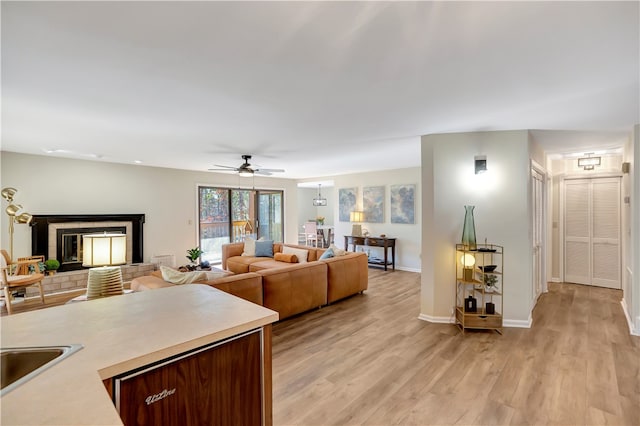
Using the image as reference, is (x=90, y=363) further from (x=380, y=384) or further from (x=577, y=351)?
(x=577, y=351)

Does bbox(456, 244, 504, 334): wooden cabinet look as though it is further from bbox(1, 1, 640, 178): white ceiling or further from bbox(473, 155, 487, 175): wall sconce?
bbox(1, 1, 640, 178): white ceiling

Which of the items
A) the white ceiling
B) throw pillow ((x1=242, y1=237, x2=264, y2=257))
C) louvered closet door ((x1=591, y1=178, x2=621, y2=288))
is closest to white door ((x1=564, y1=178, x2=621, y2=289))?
louvered closet door ((x1=591, y1=178, x2=621, y2=288))

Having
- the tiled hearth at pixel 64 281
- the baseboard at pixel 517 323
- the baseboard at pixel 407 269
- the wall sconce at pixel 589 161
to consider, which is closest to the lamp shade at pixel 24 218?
the tiled hearth at pixel 64 281

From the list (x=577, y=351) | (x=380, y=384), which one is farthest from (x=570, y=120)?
(x=380, y=384)

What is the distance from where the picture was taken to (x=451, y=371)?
269 centimetres

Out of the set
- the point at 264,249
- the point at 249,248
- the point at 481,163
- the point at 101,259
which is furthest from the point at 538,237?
the point at 101,259

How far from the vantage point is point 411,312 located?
4191 mm

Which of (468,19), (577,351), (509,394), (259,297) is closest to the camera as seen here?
(468,19)

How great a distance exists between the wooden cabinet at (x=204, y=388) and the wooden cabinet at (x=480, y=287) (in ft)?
9.38

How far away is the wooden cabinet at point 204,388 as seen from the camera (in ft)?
3.62

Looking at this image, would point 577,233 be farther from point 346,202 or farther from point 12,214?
point 12,214

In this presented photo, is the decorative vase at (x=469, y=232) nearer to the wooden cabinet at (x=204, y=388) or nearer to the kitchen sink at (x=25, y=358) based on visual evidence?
the wooden cabinet at (x=204, y=388)

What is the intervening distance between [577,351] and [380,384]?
2189 mm

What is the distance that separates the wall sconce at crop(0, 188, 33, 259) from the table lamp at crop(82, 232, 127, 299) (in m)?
3.73
